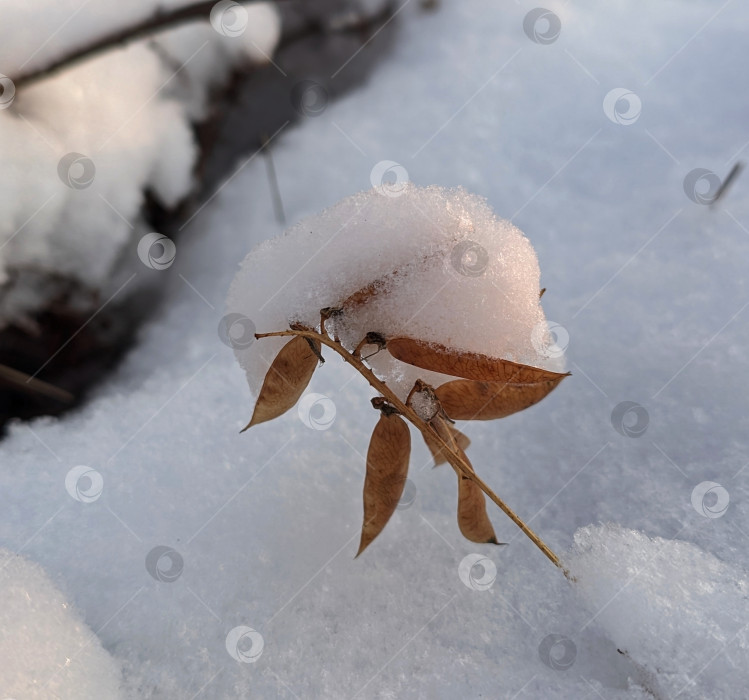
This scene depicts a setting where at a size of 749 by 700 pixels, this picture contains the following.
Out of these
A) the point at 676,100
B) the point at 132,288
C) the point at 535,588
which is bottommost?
the point at 132,288

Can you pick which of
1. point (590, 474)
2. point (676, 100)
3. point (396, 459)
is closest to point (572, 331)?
point (590, 474)

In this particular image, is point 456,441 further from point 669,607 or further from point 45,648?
point 45,648

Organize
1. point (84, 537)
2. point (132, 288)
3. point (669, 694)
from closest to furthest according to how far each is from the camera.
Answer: point (669, 694) → point (84, 537) → point (132, 288)

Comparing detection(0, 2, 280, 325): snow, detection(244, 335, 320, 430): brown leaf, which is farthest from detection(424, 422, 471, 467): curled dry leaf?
detection(0, 2, 280, 325): snow

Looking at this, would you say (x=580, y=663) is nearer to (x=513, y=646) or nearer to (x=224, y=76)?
(x=513, y=646)

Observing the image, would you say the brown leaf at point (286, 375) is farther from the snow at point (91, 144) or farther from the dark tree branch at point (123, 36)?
the dark tree branch at point (123, 36)
